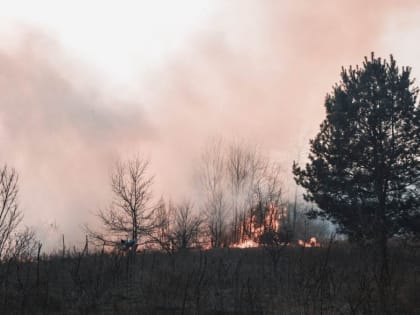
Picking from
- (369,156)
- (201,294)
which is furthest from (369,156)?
(201,294)

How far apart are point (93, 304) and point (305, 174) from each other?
41.5 feet

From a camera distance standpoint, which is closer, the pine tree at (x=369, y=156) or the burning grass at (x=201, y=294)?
the burning grass at (x=201, y=294)

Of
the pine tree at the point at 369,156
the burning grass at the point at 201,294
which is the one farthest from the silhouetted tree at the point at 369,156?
the burning grass at the point at 201,294

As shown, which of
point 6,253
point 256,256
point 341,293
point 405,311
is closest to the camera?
point 405,311

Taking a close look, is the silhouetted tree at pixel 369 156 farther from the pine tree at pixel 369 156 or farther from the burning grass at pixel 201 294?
the burning grass at pixel 201 294

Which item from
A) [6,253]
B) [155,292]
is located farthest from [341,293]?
[6,253]

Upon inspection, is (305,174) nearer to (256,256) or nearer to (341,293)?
(256,256)

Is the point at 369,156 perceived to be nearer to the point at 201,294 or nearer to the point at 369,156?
the point at 369,156

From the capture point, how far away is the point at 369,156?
17.6 metres

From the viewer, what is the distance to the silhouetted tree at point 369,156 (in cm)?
1716

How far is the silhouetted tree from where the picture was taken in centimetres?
1716

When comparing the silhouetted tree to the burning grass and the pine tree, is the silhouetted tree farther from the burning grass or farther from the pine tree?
the burning grass

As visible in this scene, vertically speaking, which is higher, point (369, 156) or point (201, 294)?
point (369, 156)

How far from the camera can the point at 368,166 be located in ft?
57.9
